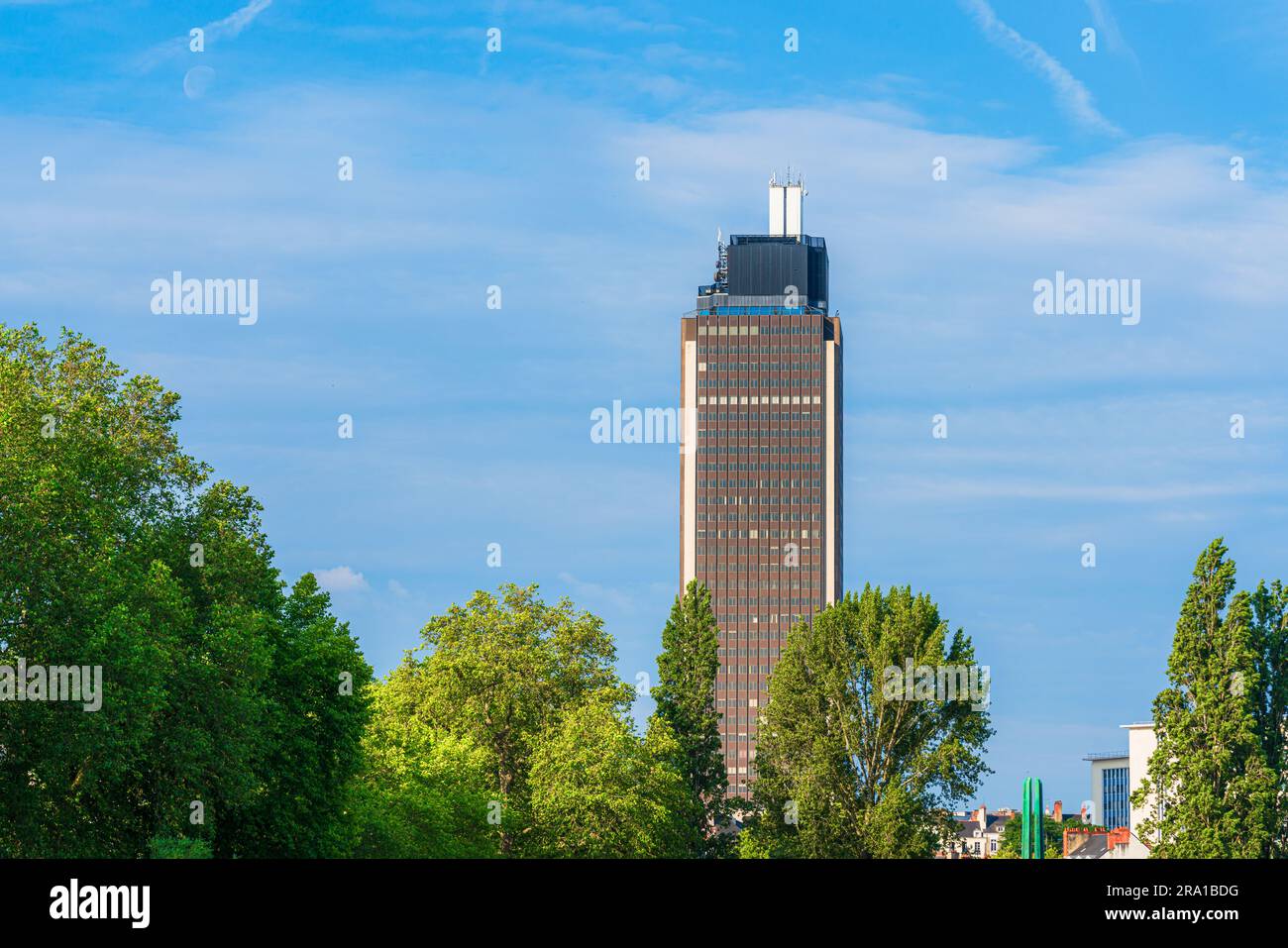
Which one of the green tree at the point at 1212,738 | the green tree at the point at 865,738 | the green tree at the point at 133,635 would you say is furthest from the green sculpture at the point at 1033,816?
the green tree at the point at 133,635

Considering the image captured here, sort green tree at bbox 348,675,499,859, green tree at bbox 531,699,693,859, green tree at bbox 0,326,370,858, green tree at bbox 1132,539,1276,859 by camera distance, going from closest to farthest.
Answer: green tree at bbox 0,326,370,858 → green tree at bbox 1132,539,1276,859 → green tree at bbox 348,675,499,859 → green tree at bbox 531,699,693,859

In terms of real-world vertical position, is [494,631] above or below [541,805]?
above

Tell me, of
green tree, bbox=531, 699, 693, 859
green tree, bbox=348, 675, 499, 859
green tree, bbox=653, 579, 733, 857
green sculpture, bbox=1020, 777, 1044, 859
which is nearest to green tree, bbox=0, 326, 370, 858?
green tree, bbox=348, 675, 499, 859

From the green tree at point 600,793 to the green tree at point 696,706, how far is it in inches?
274

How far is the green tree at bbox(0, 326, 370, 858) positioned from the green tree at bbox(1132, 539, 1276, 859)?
1485 inches

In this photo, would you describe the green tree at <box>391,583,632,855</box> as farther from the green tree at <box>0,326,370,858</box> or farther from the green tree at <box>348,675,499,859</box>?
the green tree at <box>0,326,370,858</box>

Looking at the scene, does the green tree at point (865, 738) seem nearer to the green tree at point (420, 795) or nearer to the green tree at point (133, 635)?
the green tree at point (420, 795)

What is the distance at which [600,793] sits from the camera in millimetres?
93500

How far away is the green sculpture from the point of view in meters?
72.6
